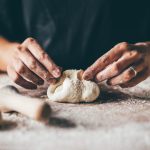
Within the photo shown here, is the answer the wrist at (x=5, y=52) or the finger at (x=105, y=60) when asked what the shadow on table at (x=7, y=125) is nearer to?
the finger at (x=105, y=60)

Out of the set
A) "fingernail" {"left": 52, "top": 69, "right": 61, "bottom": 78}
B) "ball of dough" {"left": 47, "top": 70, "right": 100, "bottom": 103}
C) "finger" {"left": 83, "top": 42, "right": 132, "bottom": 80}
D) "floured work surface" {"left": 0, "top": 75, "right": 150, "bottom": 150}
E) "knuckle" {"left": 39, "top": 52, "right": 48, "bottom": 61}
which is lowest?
"floured work surface" {"left": 0, "top": 75, "right": 150, "bottom": 150}

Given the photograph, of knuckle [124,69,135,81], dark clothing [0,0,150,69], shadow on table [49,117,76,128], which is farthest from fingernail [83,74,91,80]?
dark clothing [0,0,150,69]

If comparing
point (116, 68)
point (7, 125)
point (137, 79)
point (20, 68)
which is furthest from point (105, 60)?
point (7, 125)

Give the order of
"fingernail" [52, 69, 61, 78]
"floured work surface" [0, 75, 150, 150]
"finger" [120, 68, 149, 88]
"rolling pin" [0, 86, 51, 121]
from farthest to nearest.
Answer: "finger" [120, 68, 149, 88], "fingernail" [52, 69, 61, 78], "rolling pin" [0, 86, 51, 121], "floured work surface" [0, 75, 150, 150]

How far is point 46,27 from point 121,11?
29 centimetres

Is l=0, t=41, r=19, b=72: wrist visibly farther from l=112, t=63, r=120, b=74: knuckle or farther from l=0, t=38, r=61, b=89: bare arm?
l=112, t=63, r=120, b=74: knuckle

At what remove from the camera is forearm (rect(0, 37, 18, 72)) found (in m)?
1.47

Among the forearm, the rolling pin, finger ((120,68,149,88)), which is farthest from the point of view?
the forearm

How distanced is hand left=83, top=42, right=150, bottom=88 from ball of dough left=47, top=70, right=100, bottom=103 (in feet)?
0.09

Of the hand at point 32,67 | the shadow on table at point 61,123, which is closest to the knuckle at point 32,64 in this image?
the hand at point 32,67

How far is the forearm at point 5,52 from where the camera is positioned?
1.47 meters

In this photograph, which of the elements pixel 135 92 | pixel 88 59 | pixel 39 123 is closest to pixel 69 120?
pixel 39 123

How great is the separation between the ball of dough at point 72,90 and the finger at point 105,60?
3 cm

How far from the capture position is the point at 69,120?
1.00m
